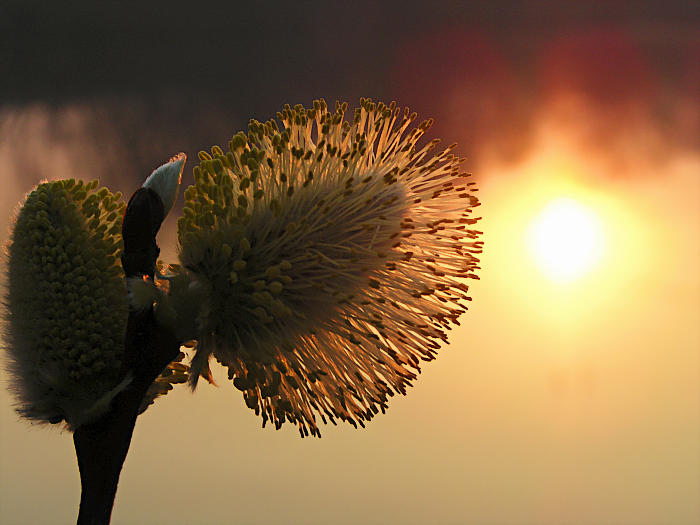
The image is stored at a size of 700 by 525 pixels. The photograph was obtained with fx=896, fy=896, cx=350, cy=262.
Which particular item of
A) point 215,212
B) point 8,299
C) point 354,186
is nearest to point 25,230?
point 8,299

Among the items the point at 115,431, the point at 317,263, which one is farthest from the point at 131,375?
the point at 317,263

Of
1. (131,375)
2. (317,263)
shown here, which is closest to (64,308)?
(131,375)

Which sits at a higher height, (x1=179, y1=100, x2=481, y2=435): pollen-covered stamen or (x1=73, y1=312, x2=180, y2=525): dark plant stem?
(x1=179, y1=100, x2=481, y2=435): pollen-covered stamen

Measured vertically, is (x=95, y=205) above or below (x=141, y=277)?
above

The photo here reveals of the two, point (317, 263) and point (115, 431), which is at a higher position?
point (317, 263)

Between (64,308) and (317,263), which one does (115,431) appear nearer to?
(64,308)

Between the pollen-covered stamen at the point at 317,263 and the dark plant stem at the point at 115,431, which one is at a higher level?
the pollen-covered stamen at the point at 317,263

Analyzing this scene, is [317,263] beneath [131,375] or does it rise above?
above

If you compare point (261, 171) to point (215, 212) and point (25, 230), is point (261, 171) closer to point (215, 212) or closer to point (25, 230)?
point (215, 212)
